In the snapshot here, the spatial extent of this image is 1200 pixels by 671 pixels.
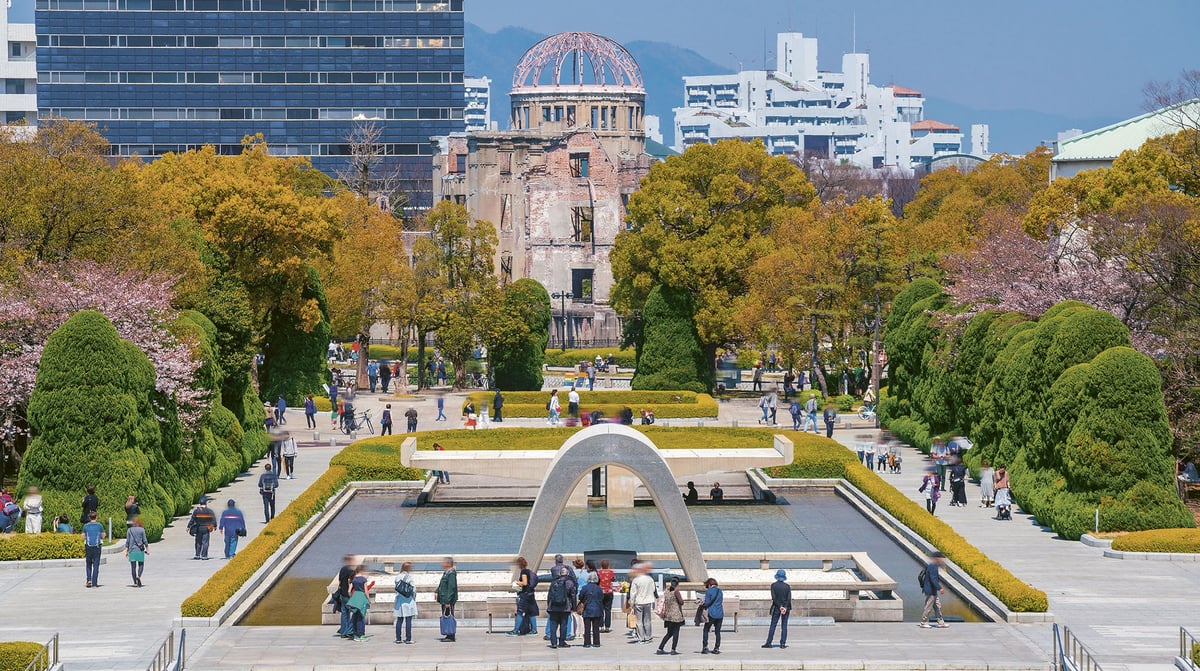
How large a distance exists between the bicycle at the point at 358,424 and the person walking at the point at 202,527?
26.0 meters

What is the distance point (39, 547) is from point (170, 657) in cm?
1145

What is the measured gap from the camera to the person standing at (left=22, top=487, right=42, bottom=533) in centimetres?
4063

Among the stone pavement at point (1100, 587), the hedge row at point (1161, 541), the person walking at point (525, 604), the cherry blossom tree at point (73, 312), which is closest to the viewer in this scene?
the stone pavement at point (1100, 587)

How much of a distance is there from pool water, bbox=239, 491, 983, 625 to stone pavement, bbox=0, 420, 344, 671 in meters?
2.08

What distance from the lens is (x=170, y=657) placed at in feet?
94.3

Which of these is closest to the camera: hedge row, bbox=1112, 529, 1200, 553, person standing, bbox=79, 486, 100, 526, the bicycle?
hedge row, bbox=1112, 529, 1200, 553

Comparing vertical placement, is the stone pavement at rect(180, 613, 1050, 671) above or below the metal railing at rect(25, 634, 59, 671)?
below

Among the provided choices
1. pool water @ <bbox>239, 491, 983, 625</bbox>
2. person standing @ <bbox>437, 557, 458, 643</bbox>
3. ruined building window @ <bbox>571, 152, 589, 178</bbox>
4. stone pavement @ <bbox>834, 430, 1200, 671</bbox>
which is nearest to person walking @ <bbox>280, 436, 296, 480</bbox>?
pool water @ <bbox>239, 491, 983, 625</bbox>

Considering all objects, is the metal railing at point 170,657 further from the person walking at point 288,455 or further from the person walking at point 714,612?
the person walking at point 288,455

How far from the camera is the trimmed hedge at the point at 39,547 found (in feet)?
127

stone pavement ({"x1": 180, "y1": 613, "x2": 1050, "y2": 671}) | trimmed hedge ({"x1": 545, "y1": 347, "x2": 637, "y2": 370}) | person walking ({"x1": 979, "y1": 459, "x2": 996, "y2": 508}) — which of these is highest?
trimmed hedge ({"x1": 545, "y1": 347, "x2": 637, "y2": 370})

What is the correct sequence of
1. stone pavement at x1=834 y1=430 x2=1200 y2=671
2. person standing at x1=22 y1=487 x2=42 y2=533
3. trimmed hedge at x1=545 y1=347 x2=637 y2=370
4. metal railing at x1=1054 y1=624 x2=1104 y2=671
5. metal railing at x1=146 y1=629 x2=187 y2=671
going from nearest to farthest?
metal railing at x1=146 y1=629 x2=187 y2=671, metal railing at x1=1054 y1=624 x2=1104 y2=671, stone pavement at x1=834 y1=430 x2=1200 y2=671, person standing at x1=22 y1=487 x2=42 y2=533, trimmed hedge at x1=545 y1=347 x2=637 y2=370


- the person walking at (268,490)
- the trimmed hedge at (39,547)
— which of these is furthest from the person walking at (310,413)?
the trimmed hedge at (39,547)

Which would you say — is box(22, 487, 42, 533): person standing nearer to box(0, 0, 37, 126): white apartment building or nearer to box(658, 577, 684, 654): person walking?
box(658, 577, 684, 654): person walking
